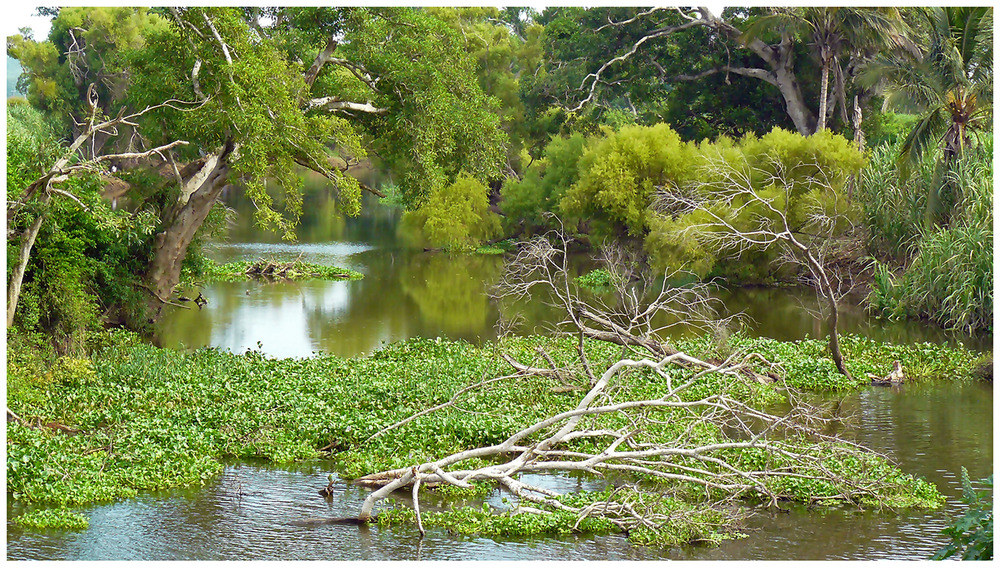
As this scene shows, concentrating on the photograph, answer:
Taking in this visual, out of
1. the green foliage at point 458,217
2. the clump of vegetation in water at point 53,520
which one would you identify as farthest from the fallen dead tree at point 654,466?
the green foliage at point 458,217

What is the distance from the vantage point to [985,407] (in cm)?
1766

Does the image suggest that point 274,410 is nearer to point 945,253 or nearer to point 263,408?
point 263,408

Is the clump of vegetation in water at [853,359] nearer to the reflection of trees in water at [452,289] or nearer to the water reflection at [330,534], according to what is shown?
the water reflection at [330,534]

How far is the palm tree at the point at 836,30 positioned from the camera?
3450 cm

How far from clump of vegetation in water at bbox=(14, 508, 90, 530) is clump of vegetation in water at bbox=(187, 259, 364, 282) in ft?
80.4

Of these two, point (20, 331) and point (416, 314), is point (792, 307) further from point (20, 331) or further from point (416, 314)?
point (20, 331)

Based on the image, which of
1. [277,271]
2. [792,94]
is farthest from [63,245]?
[792,94]

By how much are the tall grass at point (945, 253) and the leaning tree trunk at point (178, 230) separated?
1648cm

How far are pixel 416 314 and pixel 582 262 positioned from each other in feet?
48.3

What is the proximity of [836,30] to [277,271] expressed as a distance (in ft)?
69.8

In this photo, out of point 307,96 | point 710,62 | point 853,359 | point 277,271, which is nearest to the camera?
point 853,359

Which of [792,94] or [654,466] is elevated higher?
[792,94]

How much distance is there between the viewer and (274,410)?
15.4 metres

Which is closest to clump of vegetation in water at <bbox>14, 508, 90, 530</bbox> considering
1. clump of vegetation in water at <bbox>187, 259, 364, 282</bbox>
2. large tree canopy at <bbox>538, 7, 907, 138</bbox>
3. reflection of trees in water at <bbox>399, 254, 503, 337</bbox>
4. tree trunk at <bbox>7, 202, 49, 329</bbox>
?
tree trunk at <bbox>7, 202, 49, 329</bbox>
